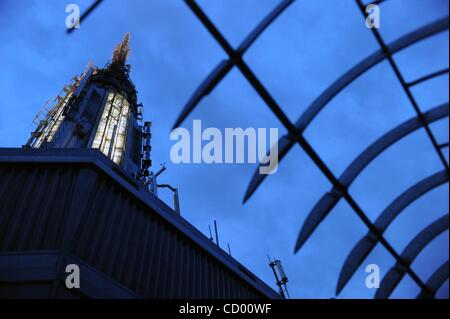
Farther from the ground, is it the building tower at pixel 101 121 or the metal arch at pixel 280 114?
the building tower at pixel 101 121

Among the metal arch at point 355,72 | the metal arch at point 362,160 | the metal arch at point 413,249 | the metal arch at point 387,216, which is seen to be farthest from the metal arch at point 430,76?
the metal arch at point 413,249

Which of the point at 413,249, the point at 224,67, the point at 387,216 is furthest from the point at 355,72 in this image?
the point at 413,249

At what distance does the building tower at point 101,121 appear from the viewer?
113 feet

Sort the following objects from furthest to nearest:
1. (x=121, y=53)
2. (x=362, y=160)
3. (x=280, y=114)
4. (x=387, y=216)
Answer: (x=121, y=53) → (x=387, y=216) → (x=362, y=160) → (x=280, y=114)

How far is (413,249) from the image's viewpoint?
30.0ft

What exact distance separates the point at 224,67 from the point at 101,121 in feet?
115

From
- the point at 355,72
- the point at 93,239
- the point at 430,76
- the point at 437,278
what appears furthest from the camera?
the point at 93,239

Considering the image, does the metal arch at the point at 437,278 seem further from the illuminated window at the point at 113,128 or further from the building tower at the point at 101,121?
the illuminated window at the point at 113,128

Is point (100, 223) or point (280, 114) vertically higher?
point (100, 223)

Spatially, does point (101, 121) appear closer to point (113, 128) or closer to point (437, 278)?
point (113, 128)

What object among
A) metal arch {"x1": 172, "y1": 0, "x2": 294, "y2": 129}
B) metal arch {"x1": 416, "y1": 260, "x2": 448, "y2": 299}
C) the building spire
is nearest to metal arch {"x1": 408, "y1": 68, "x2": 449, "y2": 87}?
metal arch {"x1": 172, "y1": 0, "x2": 294, "y2": 129}
